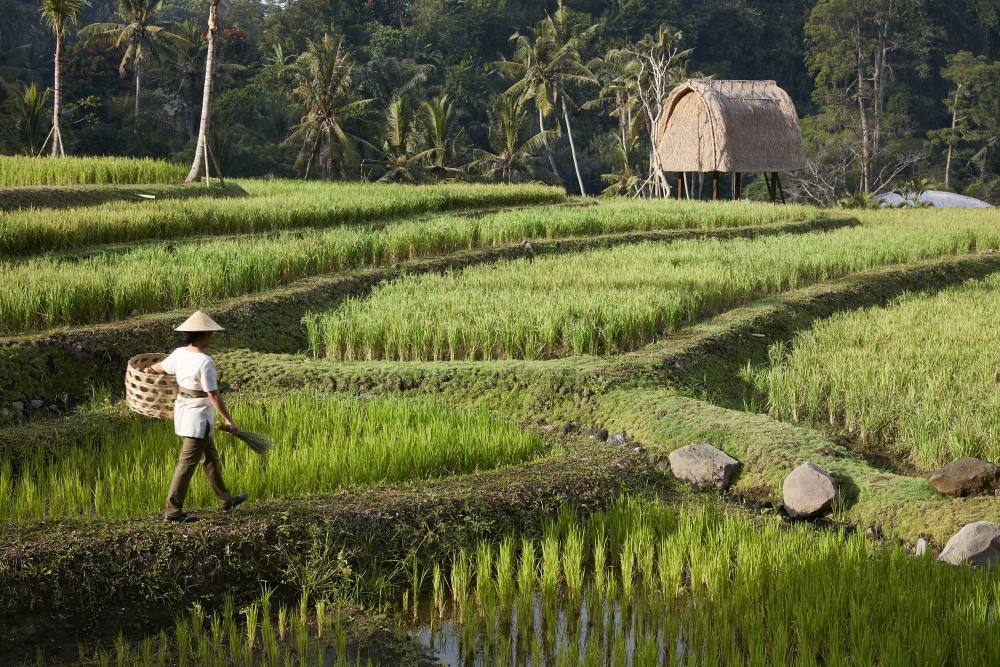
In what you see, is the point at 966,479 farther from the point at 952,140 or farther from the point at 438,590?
the point at 952,140

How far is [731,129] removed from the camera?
2128 cm

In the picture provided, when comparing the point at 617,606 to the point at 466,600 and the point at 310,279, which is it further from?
the point at 310,279

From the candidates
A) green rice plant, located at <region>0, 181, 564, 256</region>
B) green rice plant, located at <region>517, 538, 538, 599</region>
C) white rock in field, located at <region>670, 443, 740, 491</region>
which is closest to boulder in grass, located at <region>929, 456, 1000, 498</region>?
white rock in field, located at <region>670, 443, 740, 491</region>

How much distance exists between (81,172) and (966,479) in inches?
513

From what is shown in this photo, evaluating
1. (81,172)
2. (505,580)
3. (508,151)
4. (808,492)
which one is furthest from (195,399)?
(508,151)

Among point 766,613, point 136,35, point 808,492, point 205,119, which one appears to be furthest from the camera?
point 136,35

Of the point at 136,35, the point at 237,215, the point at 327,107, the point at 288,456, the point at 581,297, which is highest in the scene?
the point at 136,35

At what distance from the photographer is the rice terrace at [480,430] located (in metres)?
3.90

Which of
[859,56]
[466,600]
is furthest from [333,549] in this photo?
[859,56]

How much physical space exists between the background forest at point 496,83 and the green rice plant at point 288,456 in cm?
1620

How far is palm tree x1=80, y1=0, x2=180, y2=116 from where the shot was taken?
27.4 m

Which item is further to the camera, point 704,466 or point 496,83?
point 496,83

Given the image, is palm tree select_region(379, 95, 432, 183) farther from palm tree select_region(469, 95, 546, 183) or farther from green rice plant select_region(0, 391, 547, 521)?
green rice plant select_region(0, 391, 547, 521)

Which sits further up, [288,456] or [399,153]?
[399,153]
